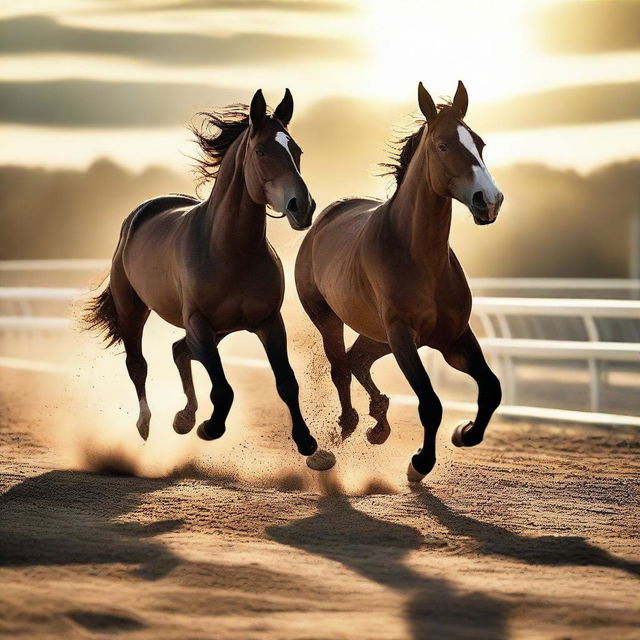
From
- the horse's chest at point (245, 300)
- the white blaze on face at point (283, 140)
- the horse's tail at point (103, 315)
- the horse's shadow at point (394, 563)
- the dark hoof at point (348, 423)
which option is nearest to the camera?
the horse's shadow at point (394, 563)

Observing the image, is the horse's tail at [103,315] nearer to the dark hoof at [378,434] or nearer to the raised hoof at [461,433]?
the dark hoof at [378,434]

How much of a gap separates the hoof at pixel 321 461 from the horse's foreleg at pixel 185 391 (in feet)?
3.08

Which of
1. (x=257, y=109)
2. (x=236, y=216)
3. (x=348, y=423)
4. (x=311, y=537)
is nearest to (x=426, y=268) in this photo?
(x=236, y=216)

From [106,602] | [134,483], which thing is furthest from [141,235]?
[106,602]

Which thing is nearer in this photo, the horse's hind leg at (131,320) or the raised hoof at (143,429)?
the raised hoof at (143,429)

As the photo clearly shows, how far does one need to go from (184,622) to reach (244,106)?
4516 mm

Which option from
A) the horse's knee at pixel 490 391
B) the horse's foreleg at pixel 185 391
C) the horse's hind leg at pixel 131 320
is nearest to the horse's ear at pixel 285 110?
the horse's foreleg at pixel 185 391

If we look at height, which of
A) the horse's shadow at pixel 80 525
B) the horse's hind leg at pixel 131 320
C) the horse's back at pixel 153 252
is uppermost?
the horse's back at pixel 153 252

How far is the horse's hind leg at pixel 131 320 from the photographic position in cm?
923

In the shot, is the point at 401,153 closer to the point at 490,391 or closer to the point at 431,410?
the point at 490,391

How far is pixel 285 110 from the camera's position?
7465 millimetres

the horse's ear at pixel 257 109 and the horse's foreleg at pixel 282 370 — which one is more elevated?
the horse's ear at pixel 257 109

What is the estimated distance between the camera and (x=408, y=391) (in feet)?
45.2

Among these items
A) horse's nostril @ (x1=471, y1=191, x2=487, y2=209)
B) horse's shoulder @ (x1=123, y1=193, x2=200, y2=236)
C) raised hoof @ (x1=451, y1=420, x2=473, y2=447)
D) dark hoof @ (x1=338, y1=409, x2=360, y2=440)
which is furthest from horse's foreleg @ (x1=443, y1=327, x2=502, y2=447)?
horse's shoulder @ (x1=123, y1=193, x2=200, y2=236)
